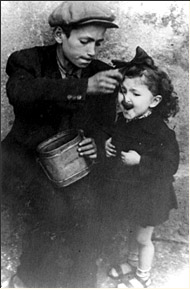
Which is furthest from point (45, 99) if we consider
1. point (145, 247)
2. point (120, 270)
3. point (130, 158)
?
point (120, 270)

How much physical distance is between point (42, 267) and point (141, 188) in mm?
718

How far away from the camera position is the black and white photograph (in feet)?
6.15

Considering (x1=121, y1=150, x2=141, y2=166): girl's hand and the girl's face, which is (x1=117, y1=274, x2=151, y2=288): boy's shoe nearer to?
(x1=121, y1=150, x2=141, y2=166): girl's hand

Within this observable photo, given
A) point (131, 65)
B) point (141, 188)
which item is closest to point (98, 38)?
point (131, 65)

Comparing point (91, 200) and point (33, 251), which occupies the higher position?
point (91, 200)

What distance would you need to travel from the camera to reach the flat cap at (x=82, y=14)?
1787mm

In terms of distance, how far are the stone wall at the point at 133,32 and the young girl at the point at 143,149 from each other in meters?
0.09

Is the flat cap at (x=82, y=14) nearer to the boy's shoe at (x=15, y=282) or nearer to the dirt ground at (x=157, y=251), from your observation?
the dirt ground at (x=157, y=251)

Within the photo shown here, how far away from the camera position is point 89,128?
2.01m

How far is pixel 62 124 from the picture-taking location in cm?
197

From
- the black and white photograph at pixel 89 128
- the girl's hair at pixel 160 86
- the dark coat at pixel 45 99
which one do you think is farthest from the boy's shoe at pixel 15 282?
the girl's hair at pixel 160 86

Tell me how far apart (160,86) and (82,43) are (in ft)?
1.42

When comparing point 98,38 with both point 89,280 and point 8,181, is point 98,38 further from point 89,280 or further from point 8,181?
point 89,280

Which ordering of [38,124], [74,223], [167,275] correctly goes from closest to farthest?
1. [38,124]
2. [74,223]
3. [167,275]
